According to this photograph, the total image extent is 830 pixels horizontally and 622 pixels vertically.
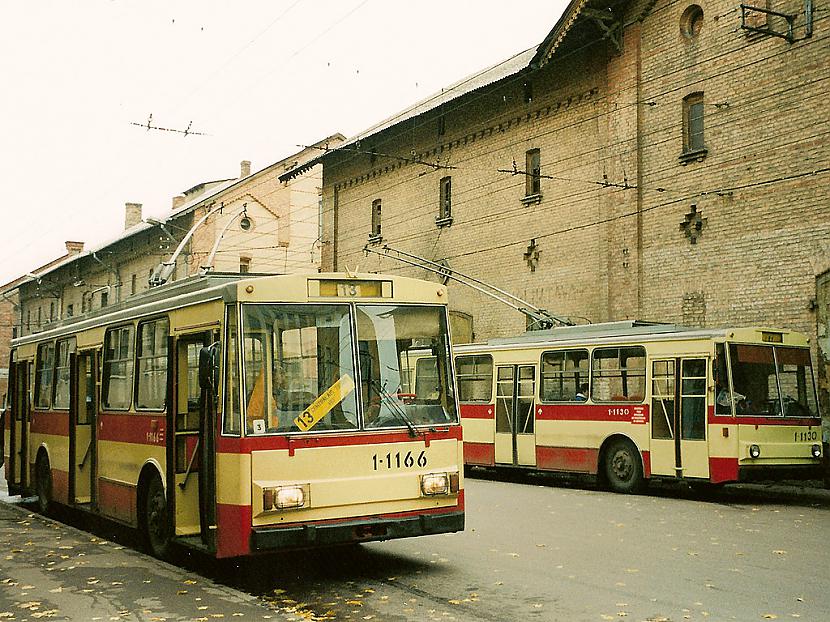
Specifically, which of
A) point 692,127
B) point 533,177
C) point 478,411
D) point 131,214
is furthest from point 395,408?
point 131,214

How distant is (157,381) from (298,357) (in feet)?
7.16

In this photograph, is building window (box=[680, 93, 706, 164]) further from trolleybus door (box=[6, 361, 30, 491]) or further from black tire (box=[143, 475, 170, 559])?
black tire (box=[143, 475, 170, 559])

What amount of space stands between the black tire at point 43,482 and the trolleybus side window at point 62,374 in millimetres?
976

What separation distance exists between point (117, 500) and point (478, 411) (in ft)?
34.7

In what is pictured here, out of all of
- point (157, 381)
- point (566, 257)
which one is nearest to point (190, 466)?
point (157, 381)

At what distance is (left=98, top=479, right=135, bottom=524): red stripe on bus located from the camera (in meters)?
10.7

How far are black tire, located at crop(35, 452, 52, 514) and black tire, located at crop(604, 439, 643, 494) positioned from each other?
888cm

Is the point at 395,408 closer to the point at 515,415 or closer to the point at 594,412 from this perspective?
the point at 594,412

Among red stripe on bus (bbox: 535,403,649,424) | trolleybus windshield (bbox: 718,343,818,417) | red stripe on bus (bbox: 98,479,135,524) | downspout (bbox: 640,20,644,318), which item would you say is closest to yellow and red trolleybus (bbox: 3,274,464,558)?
red stripe on bus (bbox: 98,479,135,524)

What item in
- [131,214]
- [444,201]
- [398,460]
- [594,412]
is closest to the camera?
[398,460]

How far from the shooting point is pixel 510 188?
2803cm

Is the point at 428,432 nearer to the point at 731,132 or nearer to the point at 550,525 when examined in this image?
the point at 550,525

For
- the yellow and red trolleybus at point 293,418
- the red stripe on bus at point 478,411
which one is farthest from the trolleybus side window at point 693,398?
the yellow and red trolleybus at point 293,418

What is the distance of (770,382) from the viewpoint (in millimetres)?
16266
